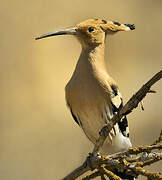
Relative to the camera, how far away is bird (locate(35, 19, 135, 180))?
257cm

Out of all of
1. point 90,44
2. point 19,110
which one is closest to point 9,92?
point 19,110

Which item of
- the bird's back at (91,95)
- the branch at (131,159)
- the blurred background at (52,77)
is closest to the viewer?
the branch at (131,159)

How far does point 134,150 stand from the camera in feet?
6.01

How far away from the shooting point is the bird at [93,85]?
2572 mm

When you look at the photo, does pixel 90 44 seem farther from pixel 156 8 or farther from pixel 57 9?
pixel 156 8

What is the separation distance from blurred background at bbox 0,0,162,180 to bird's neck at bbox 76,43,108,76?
6.94 feet

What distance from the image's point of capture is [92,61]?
2.67 m

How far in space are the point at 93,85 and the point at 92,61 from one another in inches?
5.4

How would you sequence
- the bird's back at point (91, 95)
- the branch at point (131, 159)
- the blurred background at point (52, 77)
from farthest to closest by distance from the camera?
the blurred background at point (52, 77)
the bird's back at point (91, 95)
the branch at point (131, 159)

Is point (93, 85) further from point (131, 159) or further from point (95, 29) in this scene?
point (131, 159)

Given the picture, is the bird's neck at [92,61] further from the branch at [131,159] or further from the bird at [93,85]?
the branch at [131,159]

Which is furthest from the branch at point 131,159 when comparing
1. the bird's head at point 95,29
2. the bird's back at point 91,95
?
the bird's head at point 95,29

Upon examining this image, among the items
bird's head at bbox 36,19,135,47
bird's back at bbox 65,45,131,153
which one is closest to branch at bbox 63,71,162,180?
bird's back at bbox 65,45,131,153

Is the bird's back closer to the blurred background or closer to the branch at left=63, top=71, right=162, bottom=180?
the branch at left=63, top=71, right=162, bottom=180
